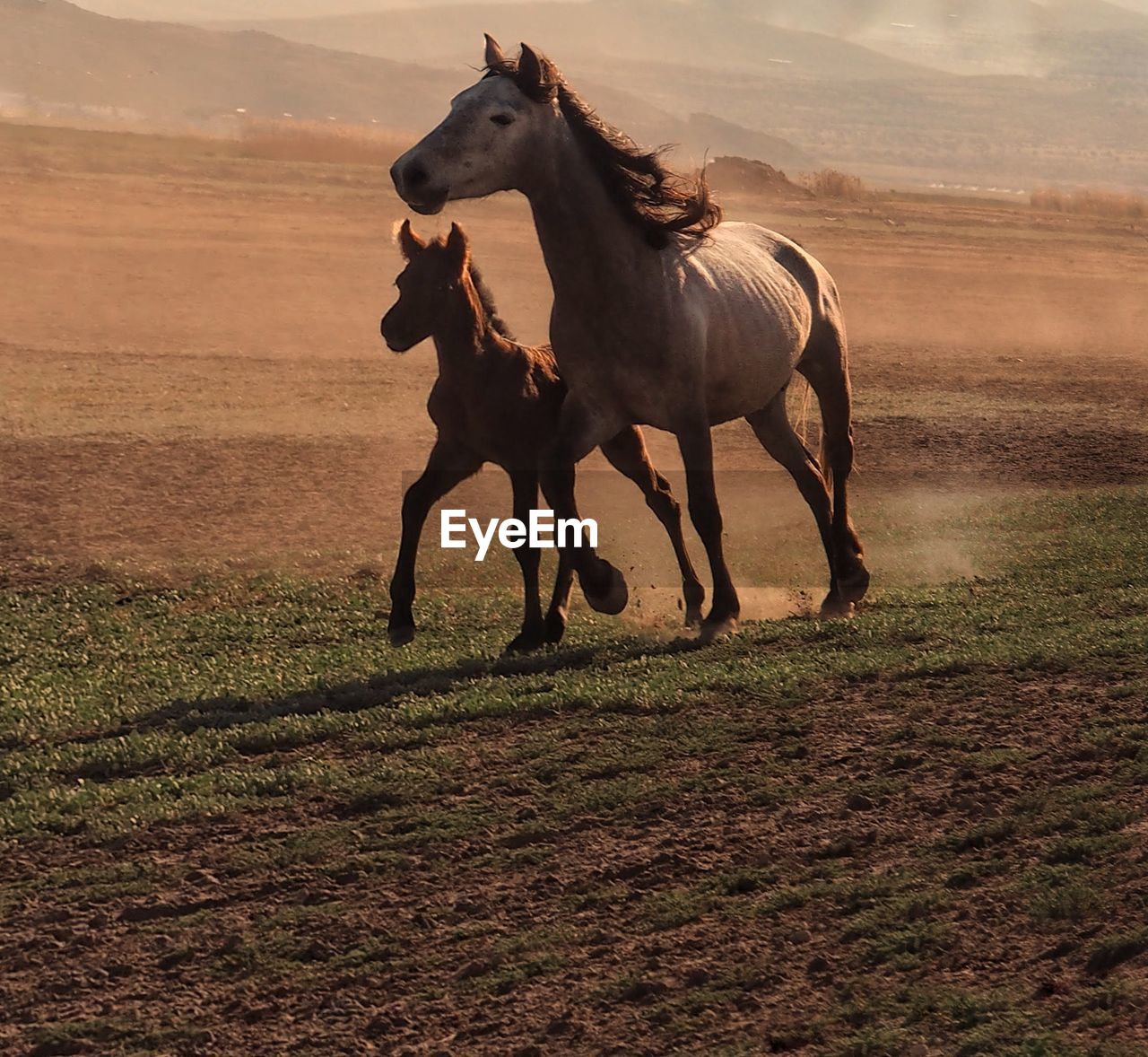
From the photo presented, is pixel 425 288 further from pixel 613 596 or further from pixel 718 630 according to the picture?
pixel 718 630

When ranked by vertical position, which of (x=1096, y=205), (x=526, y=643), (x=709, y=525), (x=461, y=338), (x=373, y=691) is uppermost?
(x=1096, y=205)

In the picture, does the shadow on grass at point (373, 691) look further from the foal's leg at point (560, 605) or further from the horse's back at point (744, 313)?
the horse's back at point (744, 313)

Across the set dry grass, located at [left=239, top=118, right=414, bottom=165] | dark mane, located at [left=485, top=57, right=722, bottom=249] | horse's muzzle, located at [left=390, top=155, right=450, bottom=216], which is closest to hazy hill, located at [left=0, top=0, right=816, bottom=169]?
dry grass, located at [left=239, top=118, right=414, bottom=165]

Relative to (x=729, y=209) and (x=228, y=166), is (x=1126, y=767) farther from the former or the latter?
(x=228, y=166)

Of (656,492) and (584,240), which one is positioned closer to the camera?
(584,240)

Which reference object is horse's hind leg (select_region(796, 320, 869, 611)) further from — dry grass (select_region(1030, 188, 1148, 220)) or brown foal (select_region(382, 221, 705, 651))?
dry grass (select_region(1030, 188, 1148, 220))

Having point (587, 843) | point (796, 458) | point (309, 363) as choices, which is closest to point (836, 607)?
point (796, 458)

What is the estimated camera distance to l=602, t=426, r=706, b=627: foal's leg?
973cm

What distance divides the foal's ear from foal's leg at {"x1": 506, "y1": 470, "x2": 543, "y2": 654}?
49.6 inches

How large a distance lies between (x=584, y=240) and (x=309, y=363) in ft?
44.5

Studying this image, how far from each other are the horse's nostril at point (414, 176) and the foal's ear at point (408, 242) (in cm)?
128

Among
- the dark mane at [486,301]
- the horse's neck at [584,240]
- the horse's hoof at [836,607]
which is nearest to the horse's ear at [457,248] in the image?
the dark mane at [486,301]

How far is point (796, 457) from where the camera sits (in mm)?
10195

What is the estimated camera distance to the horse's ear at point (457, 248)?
874cm
